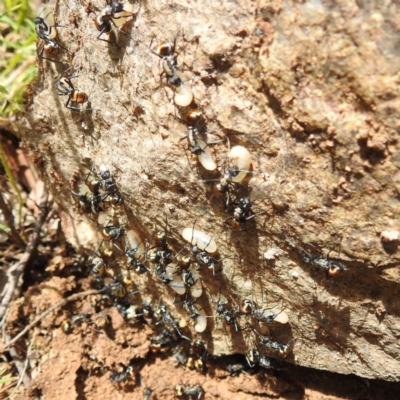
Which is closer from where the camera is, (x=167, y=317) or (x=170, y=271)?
(x=170, y=271)

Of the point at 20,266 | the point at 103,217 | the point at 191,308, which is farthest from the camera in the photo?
the point at 20,266

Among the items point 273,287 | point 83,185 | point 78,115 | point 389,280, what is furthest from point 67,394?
point 389,280

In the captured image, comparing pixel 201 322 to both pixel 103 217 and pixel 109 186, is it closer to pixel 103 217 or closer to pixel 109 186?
pixel 103 217

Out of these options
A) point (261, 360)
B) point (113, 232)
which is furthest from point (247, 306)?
point (113, 232)

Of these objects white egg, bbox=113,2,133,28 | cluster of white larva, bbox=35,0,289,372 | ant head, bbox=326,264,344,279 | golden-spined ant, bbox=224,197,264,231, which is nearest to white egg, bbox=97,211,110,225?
cluster of white larva, bbox=35,0,289,372

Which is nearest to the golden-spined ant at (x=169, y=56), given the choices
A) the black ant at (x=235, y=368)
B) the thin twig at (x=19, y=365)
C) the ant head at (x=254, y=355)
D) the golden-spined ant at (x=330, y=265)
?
the golden-spined ant at (x=330, y=265)

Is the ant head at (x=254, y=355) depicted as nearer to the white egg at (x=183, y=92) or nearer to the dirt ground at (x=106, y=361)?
the dirt ground at (x=106, y=361)

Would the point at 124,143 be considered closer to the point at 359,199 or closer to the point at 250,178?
the point at 250,178
